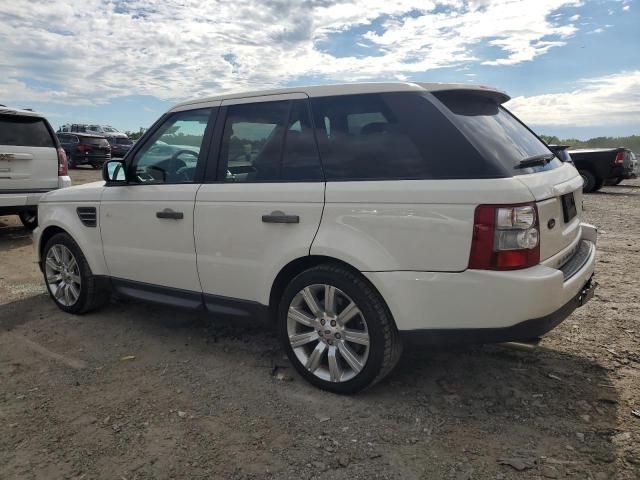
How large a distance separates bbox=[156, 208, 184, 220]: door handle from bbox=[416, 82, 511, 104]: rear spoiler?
192cm

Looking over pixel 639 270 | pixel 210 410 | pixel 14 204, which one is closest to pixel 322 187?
pixel 210 410

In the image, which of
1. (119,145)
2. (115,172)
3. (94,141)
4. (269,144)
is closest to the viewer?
(269,144)

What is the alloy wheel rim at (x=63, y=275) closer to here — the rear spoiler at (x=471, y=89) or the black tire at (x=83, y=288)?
the black tire at (x=83, y=288)

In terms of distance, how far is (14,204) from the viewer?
24.8ft

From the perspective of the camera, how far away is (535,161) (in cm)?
296

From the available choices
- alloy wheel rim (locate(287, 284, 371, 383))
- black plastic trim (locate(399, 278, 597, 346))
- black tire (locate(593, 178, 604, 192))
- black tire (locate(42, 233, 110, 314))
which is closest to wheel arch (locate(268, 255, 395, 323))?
alloy wheel rim (locate(287, 284, 371, 383))

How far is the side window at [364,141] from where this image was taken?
2880 mm

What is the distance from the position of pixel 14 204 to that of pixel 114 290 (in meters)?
4.22

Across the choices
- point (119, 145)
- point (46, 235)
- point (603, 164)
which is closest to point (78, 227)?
point (46, 235)

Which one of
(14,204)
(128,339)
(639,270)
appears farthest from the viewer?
(14,204)

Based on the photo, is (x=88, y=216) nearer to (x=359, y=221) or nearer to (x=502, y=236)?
(x=359, y=221)

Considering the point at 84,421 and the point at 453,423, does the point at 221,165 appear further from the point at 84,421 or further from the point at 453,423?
the point at 453,423

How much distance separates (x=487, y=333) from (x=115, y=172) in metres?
3.20

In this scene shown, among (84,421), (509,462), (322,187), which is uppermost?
(322,187)
